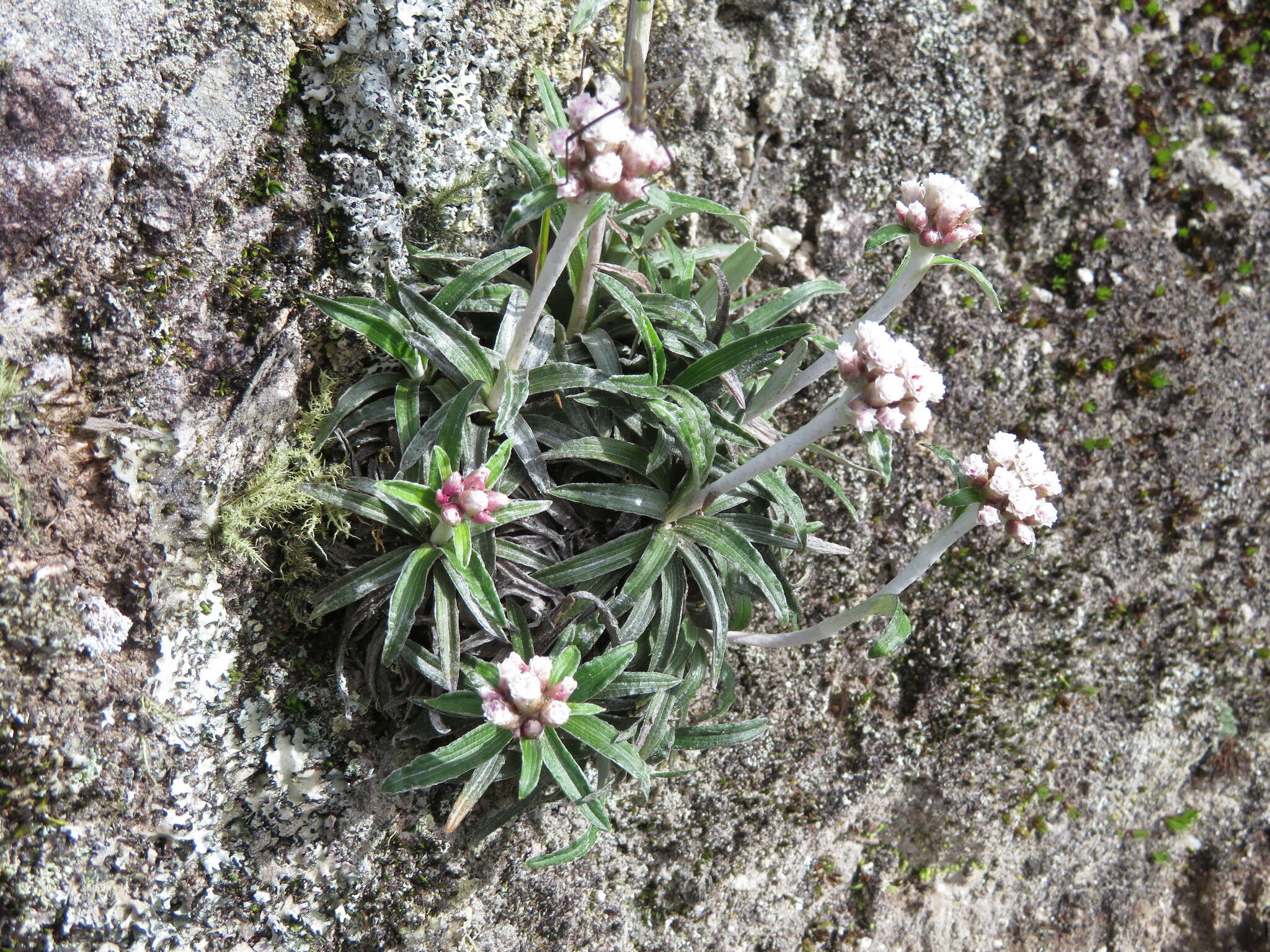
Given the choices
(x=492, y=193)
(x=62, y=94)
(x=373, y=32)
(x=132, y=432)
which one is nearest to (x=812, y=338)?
(x=492, y=193)

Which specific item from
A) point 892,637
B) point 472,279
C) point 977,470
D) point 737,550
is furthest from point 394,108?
point 892,637

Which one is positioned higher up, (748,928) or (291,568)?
(291,568)

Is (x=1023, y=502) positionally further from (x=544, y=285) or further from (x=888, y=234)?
(x=544, y=285)

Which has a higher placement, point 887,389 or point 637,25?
point 637,25

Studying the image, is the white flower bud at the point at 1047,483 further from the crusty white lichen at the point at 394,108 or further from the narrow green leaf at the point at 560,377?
the crusty white lichen at the point at 394,108

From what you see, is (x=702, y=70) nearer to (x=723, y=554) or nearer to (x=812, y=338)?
(x=812, y=338)

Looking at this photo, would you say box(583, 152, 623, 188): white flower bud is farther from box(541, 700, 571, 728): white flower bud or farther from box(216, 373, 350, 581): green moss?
box(541, 700, 571, 728): white flower bud

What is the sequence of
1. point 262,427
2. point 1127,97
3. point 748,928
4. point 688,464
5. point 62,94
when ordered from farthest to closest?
point 1127,97
point 748,928
point 688,464
point 262,427
point 62,94
